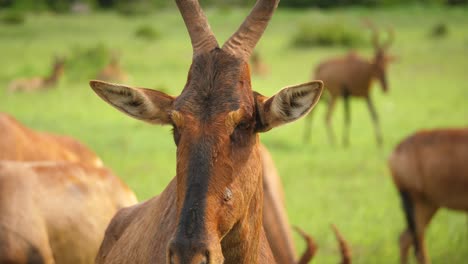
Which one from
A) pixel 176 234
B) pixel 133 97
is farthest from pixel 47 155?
pixel 176 234

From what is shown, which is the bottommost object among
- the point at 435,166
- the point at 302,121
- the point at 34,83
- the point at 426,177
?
the point at 302,121

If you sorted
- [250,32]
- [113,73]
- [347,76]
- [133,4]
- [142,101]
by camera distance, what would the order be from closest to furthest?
[142,101] → [250,32] → [347,76] → [113,73] → [133,4]

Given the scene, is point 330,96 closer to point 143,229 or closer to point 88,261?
point 88,261

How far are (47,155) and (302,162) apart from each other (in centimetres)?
699

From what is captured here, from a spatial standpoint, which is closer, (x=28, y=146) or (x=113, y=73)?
(x=28, y=146)

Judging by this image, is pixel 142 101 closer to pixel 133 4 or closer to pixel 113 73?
pixel 113 73

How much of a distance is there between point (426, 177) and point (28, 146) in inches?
160

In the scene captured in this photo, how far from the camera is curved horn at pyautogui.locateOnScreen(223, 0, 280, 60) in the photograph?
3791 millimetres

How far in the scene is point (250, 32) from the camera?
3.90 meters

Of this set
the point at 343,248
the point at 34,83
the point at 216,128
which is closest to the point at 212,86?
the point at 216,128

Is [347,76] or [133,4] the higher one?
[133,4]

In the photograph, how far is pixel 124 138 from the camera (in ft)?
52.3

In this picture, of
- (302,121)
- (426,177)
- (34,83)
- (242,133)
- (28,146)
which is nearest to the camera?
(242,133)

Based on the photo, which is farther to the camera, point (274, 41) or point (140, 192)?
point (274, 41)
